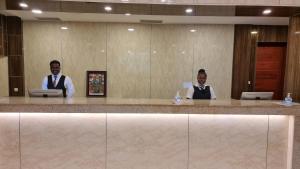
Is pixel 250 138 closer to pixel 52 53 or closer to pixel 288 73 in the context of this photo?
pixel 288 73

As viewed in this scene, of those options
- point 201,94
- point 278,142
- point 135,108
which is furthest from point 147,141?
point 278,142

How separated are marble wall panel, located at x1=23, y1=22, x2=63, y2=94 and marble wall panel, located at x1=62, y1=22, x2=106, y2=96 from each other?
190 millimetres

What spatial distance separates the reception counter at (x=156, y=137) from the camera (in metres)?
2.85

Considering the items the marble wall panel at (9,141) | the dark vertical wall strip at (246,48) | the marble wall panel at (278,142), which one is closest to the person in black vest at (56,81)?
the marble wall panel at (9,141)

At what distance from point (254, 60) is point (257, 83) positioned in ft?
2.03

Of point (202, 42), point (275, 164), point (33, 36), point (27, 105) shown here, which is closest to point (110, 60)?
point (33, 36)

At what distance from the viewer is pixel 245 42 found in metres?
5.56

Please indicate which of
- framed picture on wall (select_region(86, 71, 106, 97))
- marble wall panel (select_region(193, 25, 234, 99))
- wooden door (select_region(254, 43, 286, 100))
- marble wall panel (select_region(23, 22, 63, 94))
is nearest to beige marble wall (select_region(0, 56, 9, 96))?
marble wall panel (select_region(23, 22, 63, 94))

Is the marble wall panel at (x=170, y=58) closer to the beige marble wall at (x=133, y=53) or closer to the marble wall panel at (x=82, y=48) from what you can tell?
the beige marble wall at (x=133, y=53)

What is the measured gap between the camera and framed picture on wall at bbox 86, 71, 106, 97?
5.47m

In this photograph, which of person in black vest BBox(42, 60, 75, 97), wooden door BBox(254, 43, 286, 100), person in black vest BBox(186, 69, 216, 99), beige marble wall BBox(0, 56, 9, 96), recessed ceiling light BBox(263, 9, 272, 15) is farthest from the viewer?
wooden door BBox(254, 43, 286, 100)

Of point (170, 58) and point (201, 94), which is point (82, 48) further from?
point (201, 94)

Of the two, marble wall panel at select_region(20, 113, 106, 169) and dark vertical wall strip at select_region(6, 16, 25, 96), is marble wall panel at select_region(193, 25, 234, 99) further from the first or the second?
dark vertical wall strip at select_region(6, 16, 25, 96)

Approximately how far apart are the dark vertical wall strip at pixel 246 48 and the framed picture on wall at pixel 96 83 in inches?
116
